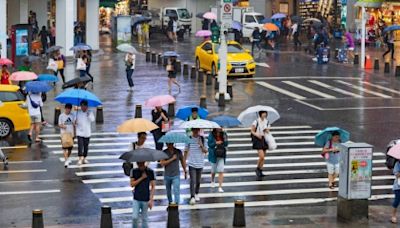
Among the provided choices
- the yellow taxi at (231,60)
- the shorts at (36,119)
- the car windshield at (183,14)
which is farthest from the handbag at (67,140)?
the car windshield at (183,14)

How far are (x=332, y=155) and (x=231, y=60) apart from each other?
813 inches

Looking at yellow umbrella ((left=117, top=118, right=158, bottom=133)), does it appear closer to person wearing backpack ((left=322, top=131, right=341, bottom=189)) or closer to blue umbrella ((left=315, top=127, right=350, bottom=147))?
blue umbrella ((left=315, top=127, right=350, bottom=147))

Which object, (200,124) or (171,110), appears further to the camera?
(171,110)

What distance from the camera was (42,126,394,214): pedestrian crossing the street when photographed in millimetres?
18844

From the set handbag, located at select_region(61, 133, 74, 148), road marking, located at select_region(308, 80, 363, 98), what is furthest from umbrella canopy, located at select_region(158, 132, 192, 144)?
road marking, located at select_region(308, 80, 363, 98)

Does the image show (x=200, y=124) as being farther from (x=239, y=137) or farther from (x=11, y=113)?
(x=11, y=113)

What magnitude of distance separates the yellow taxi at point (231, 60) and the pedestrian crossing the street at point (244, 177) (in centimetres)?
1376

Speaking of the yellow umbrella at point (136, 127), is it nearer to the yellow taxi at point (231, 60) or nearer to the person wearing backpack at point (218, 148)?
the person wearing backpack at point (218, 148)

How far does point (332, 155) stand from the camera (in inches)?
778

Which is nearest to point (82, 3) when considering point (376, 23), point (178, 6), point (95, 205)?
point (178, 6)

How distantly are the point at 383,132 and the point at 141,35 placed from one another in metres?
35.2

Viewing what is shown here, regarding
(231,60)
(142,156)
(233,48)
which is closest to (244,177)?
(142,156)

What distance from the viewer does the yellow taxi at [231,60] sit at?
131 feet

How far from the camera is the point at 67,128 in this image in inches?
856
